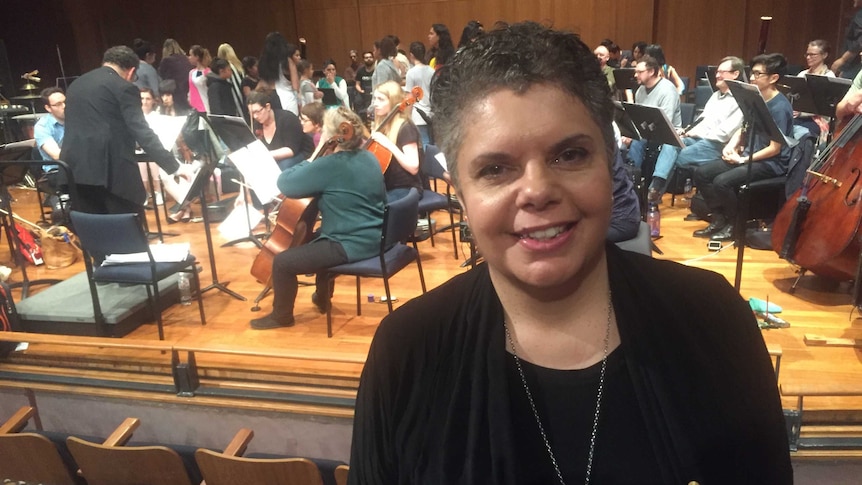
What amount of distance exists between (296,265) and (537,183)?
267 cm

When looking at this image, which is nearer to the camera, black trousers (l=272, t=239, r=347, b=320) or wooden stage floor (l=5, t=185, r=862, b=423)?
wooden stage floor (l=5, t=185, r=862, b=423)

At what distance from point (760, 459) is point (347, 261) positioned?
2.56 m

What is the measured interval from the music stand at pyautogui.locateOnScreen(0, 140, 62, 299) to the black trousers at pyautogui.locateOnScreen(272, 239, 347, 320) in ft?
6.05

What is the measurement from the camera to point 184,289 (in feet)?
13.3

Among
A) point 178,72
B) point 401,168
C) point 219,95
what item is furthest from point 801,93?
point 178,72

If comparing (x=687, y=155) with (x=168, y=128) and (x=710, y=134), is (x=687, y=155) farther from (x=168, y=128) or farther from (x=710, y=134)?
(x=168, y=128)

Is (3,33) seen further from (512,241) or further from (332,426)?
(512,241)

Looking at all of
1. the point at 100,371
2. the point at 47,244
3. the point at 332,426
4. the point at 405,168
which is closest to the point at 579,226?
the point at 332,426

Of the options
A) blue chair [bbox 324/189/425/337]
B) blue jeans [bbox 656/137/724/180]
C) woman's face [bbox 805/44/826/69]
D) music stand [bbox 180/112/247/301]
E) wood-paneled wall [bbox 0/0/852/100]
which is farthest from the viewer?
wood-paneled wall [bbox 0/0/852/100]

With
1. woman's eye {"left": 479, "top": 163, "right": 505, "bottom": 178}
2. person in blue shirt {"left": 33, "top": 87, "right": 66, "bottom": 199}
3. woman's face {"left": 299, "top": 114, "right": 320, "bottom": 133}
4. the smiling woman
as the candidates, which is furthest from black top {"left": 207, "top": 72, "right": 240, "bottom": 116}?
woman's eye {"left": 479, "top": 163, "right": 505, "bottom": 178}

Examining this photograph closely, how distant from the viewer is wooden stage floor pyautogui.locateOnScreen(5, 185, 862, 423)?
281 centimetres

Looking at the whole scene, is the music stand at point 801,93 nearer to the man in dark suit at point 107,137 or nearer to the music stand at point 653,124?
the music stand at point 653,124

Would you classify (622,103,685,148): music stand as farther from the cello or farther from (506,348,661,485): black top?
(506,348,661,485): black top

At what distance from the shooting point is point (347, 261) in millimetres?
3375
